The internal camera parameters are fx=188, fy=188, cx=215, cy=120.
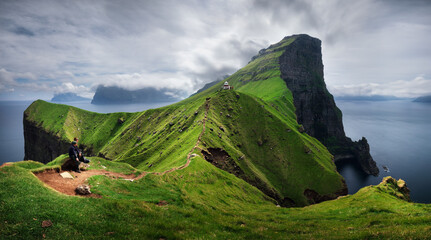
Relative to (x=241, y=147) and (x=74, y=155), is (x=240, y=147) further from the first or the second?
(x=74, y=155)

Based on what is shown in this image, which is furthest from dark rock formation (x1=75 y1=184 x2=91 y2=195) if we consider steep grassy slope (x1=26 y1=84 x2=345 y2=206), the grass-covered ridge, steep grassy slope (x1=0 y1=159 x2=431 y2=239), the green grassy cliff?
the grass-covered ridge

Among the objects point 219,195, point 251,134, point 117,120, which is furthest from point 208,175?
point 117,120

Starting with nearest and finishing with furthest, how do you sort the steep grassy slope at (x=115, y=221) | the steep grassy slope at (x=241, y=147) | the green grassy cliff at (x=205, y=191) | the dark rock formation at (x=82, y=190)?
the steep grassy slope at (x=115, y=221) < the green grassy cliff at (x=205, y=191) < the dark rock formation at (x=82, y=190) < the steep grassy slope at (x=241, y=147)

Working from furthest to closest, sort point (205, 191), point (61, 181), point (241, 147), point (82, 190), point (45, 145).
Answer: point (45, 145) < point (241, 147) < point (205, 191) < point (61, 181) < point (82, 190)

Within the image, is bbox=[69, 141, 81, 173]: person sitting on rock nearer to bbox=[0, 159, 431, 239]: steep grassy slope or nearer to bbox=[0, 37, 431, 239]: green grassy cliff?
bbox=[0, 37, 431, 239]: green grassy cliff

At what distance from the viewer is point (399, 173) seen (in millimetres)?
169375

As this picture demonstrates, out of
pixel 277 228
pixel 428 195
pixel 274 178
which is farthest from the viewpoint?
pixel 428 195

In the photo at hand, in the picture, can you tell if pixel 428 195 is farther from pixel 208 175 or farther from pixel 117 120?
pixel 117 120

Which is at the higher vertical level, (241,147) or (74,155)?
(241,147)

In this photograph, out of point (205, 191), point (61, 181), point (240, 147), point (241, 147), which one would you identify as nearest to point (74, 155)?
point (61, 181)

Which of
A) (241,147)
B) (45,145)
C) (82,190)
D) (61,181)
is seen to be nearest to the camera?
(82,190)

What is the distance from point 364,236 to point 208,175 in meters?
49.7

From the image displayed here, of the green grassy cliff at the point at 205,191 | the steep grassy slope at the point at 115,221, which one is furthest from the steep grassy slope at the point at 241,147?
the steep grassy slope at the point at 115,221

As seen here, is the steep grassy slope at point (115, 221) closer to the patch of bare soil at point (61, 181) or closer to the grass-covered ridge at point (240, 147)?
the patch of bare soil at point (61, 181)
